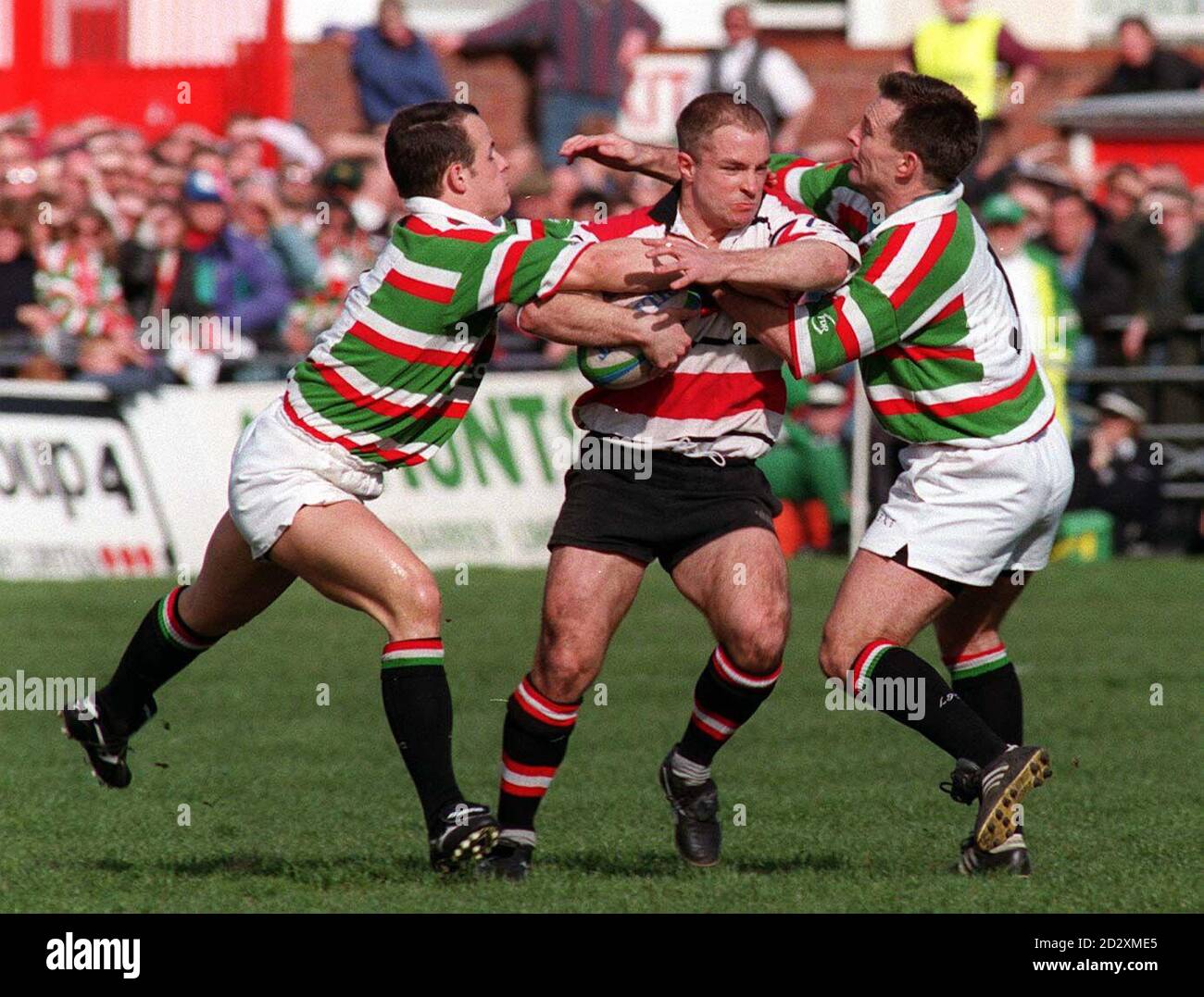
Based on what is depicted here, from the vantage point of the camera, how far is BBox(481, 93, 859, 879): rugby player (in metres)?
6.59

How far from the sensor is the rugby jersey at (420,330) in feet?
20.9

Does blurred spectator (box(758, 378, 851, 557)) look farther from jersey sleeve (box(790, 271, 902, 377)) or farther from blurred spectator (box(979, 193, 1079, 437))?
jersey sleeve (box(790, 271, 902, 377))

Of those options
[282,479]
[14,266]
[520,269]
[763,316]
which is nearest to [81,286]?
[14,266]

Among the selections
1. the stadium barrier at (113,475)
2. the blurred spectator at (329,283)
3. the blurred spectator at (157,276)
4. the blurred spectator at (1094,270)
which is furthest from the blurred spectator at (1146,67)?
the blurred spectator at (157,276)

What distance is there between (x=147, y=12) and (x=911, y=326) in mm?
14378

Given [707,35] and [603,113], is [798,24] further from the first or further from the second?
[603,113]

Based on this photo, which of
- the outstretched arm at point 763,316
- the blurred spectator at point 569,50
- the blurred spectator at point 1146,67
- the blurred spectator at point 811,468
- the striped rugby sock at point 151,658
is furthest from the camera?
the blurred spectator at point 569,50

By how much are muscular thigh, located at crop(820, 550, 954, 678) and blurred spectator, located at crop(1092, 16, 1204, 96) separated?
12.5 m

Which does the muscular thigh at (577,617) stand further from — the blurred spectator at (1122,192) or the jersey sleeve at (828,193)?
the blurred spectator at (1122,192)

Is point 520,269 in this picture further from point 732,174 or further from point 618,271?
point 732,174

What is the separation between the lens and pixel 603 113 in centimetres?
1870

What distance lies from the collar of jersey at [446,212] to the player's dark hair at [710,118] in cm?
57

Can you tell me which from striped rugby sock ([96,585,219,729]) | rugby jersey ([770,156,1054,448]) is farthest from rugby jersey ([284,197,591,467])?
striped rugby sock ([96,585,219,729])
